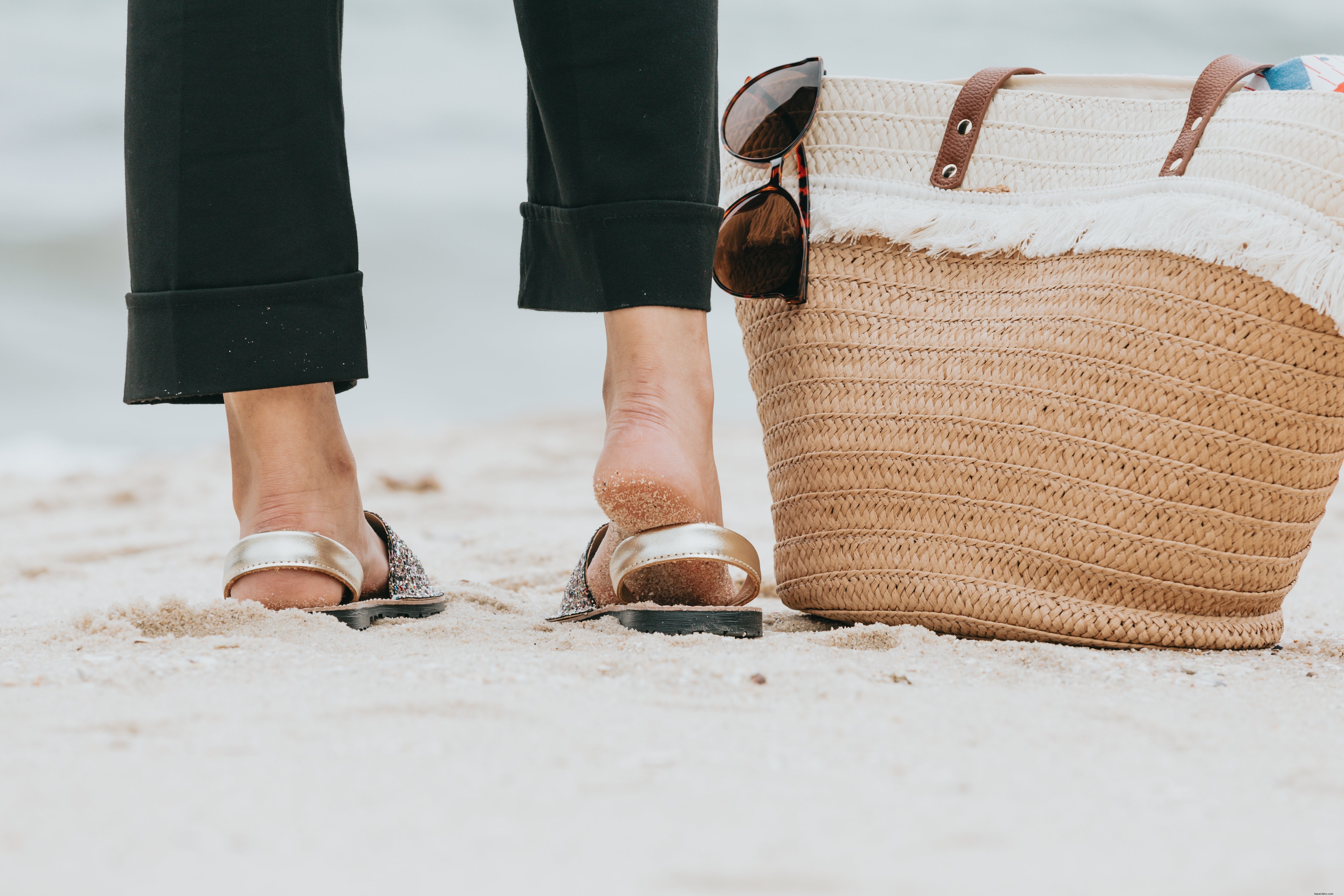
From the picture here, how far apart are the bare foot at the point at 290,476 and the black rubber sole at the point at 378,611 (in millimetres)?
18

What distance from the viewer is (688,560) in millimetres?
920

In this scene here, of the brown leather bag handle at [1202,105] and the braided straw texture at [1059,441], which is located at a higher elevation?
the brown leather bag handle at [1202,105]

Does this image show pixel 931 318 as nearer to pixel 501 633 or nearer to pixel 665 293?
pixel 665 293

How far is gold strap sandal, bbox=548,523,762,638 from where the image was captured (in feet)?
3.02

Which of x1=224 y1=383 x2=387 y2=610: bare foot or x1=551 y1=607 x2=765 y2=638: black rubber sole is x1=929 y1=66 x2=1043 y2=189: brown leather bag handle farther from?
x1=224 y1=383 x2=387 y2=610: bare foot

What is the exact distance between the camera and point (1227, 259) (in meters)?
0.92

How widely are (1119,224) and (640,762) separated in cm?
69

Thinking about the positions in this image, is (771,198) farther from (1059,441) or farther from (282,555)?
(282,555)

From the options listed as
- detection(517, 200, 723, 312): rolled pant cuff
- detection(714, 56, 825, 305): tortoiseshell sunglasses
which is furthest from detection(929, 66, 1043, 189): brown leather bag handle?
detection(517, 200, 723, 312): rolled pant cuff

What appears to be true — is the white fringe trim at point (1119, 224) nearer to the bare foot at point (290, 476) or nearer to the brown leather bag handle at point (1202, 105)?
the brown leather bag handle at point (1202, 105)

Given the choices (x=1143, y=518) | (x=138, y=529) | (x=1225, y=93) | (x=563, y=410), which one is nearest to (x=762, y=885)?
(x=1143, y=518)

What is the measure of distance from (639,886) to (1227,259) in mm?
770

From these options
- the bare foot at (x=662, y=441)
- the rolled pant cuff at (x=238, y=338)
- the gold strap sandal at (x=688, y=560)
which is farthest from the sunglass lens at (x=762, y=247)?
the rolled pant cuff at (x=238, y=338)

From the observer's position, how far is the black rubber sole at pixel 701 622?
3.06 feet
